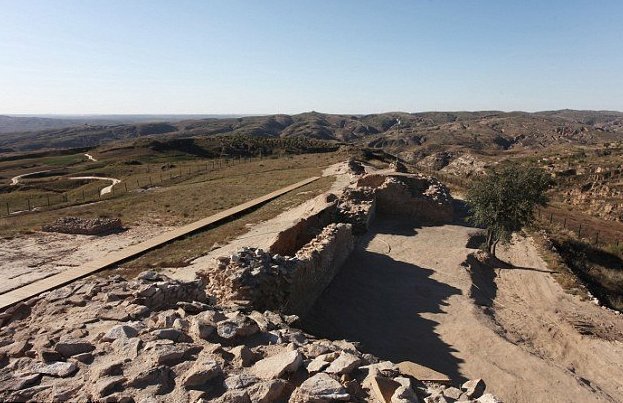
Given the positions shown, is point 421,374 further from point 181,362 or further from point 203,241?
point 203,241

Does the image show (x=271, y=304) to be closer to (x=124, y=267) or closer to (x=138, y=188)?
(x=124, y=267)

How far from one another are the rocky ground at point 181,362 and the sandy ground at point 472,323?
4745 mm

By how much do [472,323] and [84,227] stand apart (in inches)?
839

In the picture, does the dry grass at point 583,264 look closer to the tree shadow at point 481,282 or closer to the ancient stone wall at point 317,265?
the tree shadow at point 481,282

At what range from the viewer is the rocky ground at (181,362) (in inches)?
249

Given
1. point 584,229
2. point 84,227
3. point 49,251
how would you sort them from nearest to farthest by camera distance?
point 49,251 < point 84,227 < point 584,229

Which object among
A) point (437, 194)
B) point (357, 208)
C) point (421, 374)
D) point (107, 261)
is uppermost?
point (421, 374)

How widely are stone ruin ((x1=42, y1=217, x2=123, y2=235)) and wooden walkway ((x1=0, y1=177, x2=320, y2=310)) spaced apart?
399 centimetres

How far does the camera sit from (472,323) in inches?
573

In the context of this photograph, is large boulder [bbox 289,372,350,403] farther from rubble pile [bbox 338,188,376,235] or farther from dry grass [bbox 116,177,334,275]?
rubble pile [bbox 338,188,376,235]

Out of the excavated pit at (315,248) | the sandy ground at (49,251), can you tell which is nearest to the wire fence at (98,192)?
the sandy ground at (49,251)

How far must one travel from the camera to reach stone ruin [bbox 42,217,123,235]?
24.2 meters

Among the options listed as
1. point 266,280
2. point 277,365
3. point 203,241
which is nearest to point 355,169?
point 203,241

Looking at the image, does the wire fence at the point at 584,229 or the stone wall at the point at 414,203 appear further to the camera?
the wire fence at the point at 584,229
